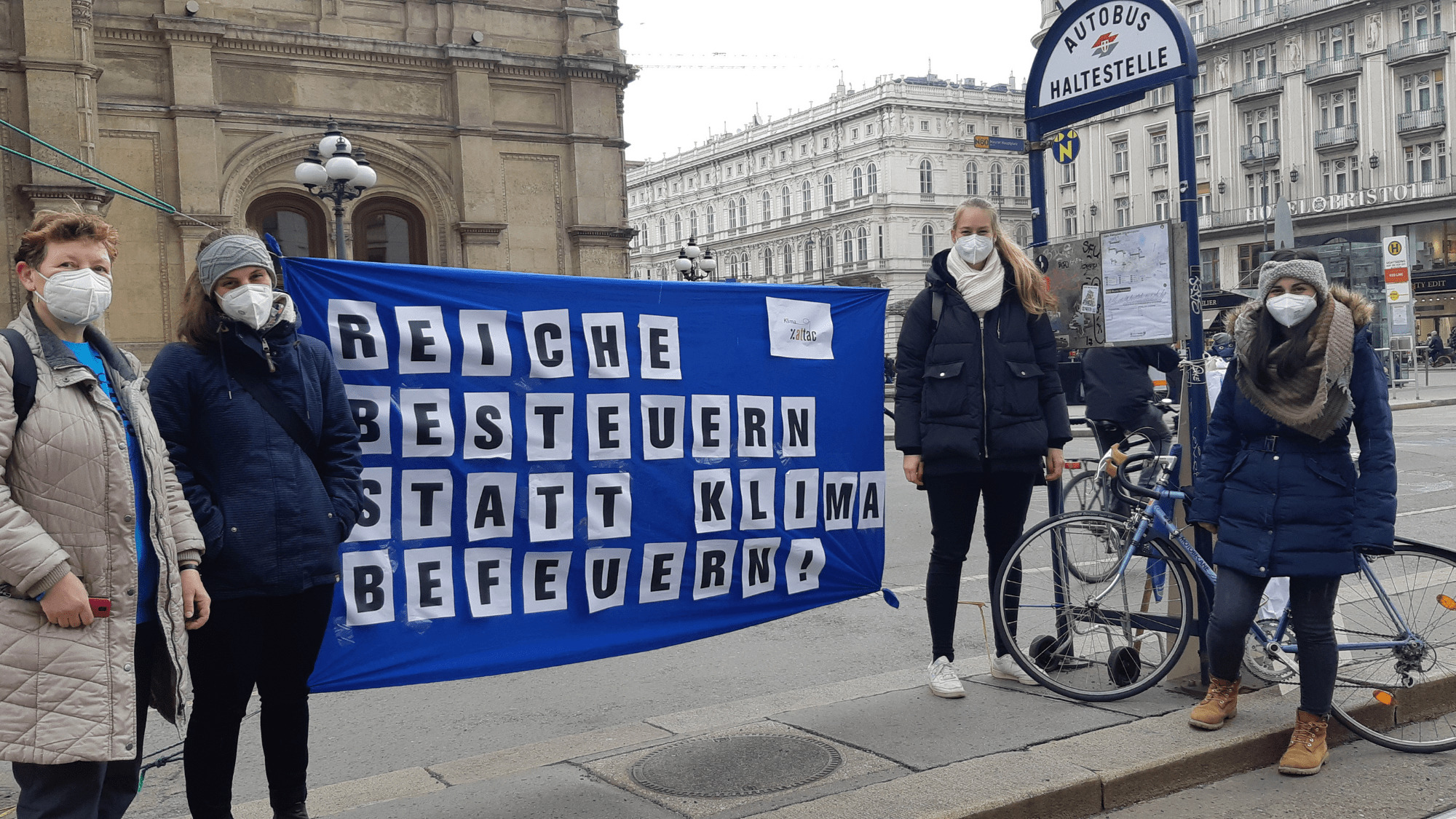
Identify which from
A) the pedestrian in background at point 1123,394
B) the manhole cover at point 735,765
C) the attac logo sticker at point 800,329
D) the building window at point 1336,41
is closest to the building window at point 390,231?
the pedestrian in background at point 1123,394

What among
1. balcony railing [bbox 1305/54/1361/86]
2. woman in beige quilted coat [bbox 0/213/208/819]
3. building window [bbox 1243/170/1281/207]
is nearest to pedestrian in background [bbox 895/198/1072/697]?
woman in beige quilted coat [bbox 0/213/208/819]

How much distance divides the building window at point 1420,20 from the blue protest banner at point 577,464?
56084 millimetres

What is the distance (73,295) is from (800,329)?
9.21ft

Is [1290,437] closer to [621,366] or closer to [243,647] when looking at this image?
[621,366]

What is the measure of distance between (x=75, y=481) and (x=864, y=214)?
85.1m

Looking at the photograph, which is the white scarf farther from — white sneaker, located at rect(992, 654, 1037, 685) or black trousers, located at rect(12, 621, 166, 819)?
black trousers, located at rect(12, 621, 166, 819)

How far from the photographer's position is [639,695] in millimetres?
5340

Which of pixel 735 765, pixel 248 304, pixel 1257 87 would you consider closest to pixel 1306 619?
pixel 735 765

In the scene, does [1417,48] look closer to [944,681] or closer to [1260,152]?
[1260,152]

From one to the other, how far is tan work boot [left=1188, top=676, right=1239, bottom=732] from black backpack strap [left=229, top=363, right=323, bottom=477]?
320 cm

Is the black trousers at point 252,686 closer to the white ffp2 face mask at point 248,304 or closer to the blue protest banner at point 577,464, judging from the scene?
the blue protest banner at point 577,464

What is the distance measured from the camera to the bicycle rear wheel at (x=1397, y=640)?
4320mm

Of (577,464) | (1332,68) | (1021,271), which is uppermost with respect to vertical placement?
(1332,68)

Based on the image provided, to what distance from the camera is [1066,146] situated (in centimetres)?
638
